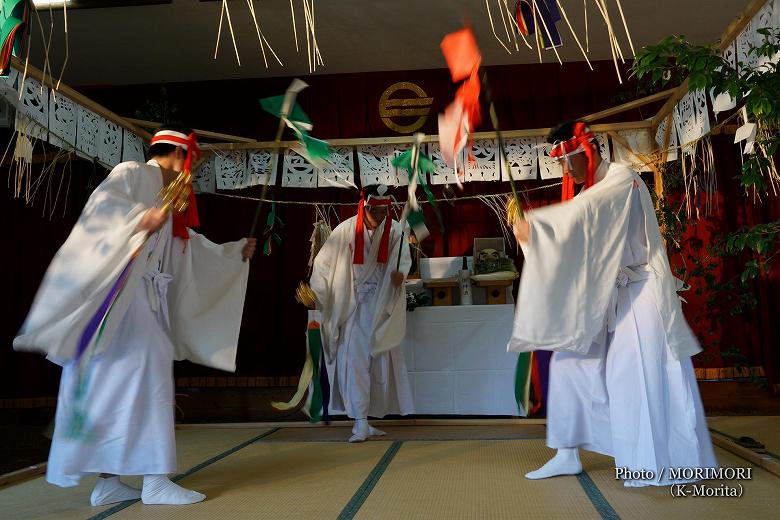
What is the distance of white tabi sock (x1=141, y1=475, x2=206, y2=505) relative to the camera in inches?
102

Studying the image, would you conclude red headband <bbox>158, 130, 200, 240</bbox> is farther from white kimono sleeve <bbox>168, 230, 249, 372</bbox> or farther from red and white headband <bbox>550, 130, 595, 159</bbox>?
red and white headband <bbox>550, 130, 595, 159</bbox>

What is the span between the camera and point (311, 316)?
16.2 feet

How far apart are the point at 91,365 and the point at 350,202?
12.1 feet

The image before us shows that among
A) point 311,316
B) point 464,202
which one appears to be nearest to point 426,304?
point 311,316

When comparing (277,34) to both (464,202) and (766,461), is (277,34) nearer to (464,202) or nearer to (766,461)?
(464,202)

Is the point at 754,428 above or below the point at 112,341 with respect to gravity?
below

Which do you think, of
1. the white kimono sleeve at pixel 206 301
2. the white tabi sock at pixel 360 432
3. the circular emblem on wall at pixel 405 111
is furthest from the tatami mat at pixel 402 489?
the circular emblem on wall at pixel 405 111

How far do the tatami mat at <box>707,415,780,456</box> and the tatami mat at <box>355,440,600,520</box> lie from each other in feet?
3.80

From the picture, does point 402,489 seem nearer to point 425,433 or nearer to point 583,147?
point 583,147

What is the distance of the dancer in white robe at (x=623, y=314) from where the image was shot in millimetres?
2547

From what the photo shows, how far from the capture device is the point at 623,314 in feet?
8.89

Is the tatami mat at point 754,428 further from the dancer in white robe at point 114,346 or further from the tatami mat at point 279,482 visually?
the dancer in white robe at point 114,346

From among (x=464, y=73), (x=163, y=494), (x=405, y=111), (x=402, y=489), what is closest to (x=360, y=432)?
(x=402, y=489)

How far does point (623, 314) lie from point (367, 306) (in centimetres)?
222
